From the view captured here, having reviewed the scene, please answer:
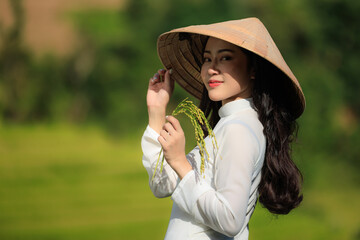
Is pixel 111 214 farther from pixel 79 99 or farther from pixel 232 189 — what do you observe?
pixel 232 189

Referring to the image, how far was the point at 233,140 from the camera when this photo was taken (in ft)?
3.59

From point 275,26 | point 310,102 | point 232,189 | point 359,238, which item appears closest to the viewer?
point 232,189

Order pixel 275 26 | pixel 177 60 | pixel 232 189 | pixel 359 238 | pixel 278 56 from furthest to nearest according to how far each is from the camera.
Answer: pixel 275 26 → pixel 359 238 → pixel 177 60 → pixel 278 56 → pixel 232 189

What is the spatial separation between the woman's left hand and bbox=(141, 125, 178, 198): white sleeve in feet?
0.54

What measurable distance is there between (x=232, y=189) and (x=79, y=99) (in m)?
6.52

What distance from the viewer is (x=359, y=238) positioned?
5.58 meters

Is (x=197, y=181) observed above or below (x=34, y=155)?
above

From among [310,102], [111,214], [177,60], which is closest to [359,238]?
[310,102]

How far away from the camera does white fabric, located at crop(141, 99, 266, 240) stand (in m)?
1.04

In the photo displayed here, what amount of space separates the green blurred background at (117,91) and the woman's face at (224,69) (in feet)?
16.8

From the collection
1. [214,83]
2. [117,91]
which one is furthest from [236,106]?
[117,91]

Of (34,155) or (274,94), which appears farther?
(34,155)

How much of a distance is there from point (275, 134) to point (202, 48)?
35 centimetres

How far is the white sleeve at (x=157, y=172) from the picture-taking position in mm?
1255
